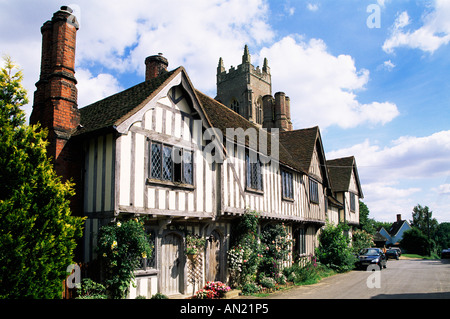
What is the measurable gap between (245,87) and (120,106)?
4725 centimetres

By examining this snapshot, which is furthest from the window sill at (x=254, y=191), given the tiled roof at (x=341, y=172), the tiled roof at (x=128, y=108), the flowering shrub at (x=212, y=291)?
the tiled roof at (x=341, y=172)

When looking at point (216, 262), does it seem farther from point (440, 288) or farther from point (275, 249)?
point (440, 288)

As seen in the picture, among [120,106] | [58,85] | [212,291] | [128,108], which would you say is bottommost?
[212,291]

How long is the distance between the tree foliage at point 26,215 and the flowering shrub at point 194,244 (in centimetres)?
428

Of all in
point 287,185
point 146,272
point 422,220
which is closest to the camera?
point 146,272

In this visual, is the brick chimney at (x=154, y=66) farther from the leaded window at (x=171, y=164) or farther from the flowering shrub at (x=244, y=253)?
the flowering shrub at (x=244, y=253)

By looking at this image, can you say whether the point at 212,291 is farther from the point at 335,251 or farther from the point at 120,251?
the point at 335,251

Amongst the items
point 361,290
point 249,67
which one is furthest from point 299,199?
point 249,67

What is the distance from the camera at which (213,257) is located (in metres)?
13.0

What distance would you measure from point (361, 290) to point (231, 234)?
515 centimetres

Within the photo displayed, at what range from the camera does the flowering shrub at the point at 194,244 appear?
37.3ft

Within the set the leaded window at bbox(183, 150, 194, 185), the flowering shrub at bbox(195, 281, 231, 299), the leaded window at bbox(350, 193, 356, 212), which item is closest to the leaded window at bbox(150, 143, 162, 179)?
the leaded window at bbox(183, 150, 194, 185)

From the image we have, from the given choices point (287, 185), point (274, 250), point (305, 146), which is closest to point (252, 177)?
point (274, 250)
